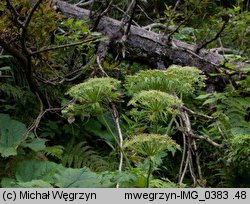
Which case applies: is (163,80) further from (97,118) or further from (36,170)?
(97,118)

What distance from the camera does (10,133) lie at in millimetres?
2408

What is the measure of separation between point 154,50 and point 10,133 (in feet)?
4.82

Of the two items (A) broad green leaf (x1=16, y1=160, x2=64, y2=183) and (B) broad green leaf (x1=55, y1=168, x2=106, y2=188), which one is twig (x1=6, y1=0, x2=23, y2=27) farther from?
(B) broad green leaf (x1=55, y1=168, x2=106, y2=188)

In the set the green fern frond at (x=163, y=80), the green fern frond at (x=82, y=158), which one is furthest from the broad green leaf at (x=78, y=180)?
the green fern frond at (x=82, y=158)

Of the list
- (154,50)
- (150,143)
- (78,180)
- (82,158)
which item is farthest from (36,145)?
(154,50)

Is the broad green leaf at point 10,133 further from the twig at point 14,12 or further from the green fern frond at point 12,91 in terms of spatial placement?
the twig at point 14,12

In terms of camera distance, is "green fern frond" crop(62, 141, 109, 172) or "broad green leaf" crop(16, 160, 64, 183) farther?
"green fern frond" crop(62, 141, 109, 172)

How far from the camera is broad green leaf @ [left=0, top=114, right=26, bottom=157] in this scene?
7.56 ft

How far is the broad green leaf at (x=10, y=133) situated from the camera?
2304 millimetres

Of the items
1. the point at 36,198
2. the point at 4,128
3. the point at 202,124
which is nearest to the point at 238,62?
the point at 202,124

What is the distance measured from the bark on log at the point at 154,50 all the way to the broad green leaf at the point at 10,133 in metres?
1.26

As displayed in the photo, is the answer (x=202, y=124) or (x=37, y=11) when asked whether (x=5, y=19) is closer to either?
(x=37, y=11)

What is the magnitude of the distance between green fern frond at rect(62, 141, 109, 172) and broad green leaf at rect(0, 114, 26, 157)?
335mm

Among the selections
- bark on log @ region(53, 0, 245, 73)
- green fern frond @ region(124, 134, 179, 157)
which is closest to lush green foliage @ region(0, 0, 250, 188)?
green fern frond @ region(124, 134, 179, 157)
